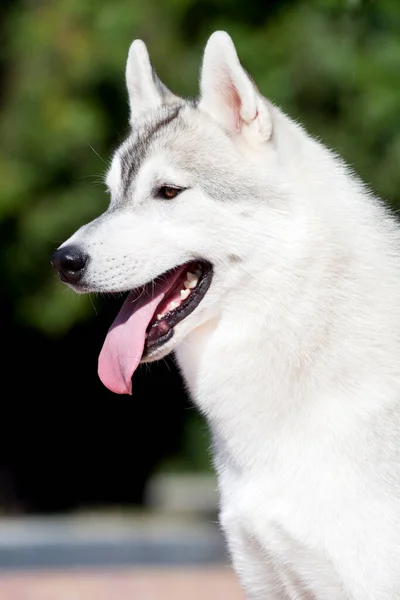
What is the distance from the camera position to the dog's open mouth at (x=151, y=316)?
4.08 meters

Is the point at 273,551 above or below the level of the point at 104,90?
below

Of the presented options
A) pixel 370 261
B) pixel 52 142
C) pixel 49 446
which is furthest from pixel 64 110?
pixel 370 261

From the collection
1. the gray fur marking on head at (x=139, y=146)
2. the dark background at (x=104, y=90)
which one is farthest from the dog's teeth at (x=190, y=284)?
the dark background at (x=104, y=90)

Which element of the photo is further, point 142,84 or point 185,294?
point 142,84

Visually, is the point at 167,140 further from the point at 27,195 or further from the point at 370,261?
the point at 27,195

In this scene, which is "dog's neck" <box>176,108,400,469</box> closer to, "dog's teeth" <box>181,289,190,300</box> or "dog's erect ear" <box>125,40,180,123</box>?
"dog's teeth" <box>181,289,190,300</box>

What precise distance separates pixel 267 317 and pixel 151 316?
0.40 meters

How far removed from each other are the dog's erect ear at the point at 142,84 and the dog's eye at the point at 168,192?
0.69 metres

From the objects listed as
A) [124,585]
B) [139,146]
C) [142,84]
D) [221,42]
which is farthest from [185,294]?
[124,585]

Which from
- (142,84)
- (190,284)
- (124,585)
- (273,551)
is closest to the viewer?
(273,551)

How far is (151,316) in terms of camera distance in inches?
162

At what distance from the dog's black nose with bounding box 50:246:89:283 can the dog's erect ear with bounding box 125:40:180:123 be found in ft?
3.23

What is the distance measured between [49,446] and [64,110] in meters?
5.15

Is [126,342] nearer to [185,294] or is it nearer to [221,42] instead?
[185,294]
